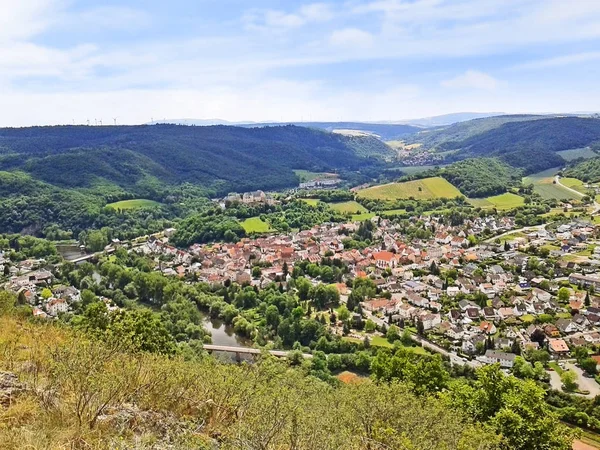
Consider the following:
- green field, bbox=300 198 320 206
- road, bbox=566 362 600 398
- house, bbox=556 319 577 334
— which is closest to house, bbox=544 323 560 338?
house, bbox=556 319 577 334

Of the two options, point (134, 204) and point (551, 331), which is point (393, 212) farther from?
point (551, 331)

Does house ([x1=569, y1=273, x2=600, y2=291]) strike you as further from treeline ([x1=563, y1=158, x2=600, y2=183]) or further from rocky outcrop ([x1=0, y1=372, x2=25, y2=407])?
treeline ([x1=563, y1=158, x2=600, y2=183])

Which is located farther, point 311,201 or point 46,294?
point 311,201

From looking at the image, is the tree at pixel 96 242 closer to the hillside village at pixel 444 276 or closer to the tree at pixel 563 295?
the hillside village at pixel 444 276

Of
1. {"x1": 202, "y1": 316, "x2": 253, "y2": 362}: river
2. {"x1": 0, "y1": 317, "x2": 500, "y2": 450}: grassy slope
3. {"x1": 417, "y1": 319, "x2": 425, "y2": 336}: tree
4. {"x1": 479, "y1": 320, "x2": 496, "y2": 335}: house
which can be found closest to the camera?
{"x1": 0, "y1": 317, "x2": 500, "y2": 450}: grassy slope

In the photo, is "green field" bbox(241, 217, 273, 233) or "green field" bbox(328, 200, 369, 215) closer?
"green field" bbox(241, 217, 273, 233)

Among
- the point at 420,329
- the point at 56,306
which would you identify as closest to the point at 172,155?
the point at 56,306
